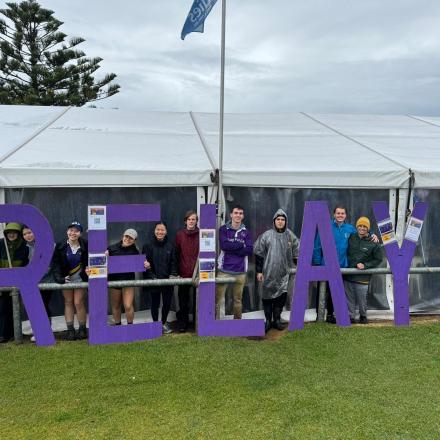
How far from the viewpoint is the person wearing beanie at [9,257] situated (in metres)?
4.62

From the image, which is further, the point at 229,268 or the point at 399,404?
the point at 229,268

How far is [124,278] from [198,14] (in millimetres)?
2844

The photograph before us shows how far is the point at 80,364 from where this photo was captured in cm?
413

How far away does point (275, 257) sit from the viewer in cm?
501

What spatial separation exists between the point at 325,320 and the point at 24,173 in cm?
376

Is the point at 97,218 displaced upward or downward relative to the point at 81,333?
upward

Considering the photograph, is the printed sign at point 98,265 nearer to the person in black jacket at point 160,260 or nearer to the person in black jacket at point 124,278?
the person in black jacket at point 124,278

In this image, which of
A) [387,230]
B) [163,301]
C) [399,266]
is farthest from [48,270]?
[399,266]

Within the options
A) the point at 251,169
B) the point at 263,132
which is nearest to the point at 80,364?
the point at 251,169

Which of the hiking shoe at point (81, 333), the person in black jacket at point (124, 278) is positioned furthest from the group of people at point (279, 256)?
the hiking shoe at point (81, 333)

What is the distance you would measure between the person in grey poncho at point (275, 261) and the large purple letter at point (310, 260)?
0.17 m

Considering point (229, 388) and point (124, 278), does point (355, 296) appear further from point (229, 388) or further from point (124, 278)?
point (124, 278)

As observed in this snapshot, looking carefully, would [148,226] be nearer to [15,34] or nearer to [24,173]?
[24,173]

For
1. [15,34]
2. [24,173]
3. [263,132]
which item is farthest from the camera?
[15,34]
